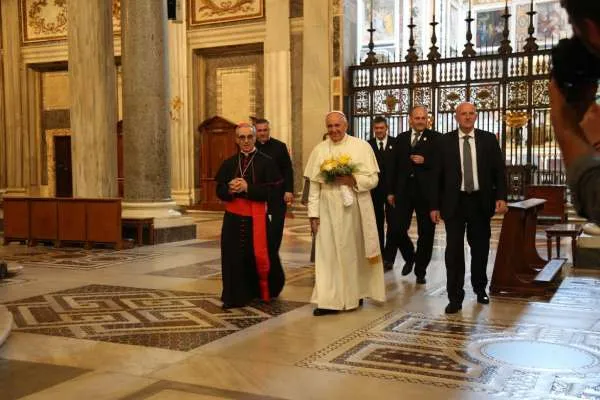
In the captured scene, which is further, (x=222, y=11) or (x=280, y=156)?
(x=222, y=11)

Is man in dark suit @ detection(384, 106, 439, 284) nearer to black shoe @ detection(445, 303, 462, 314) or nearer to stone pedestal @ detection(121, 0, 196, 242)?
black shoe @ detection(445, 303, 462, 314)

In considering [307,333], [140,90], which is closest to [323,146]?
[307,333]

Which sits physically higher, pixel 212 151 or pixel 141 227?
pixel 212 151

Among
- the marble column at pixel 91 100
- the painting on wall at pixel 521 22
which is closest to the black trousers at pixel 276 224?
the marble column at pixel 91 100

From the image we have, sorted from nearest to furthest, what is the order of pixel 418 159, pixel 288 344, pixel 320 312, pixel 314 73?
pixel 288 344 < pixel 320 312 < pixel 418 159 < pixel 314 73

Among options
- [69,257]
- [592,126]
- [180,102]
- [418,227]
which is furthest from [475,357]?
[180,102]

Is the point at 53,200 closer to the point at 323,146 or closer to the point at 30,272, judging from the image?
the point at 30,272

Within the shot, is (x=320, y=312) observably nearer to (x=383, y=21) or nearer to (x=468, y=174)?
(x=468, y=174)

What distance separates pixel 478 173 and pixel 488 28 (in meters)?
21.8

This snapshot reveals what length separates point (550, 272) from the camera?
274 inches

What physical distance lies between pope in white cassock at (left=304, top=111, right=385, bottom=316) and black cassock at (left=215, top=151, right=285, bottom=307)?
0.53m

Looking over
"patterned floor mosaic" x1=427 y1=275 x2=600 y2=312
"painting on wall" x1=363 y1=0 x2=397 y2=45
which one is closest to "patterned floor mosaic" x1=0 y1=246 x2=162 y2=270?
"patterned floor mosaic" x1=427 y1=275 x2=600 y2=312

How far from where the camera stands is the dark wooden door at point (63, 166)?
2000cm

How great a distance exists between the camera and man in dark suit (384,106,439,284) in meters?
7.35
